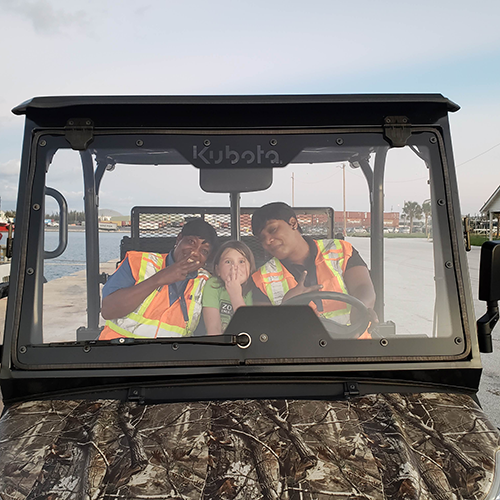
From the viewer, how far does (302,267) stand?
1930 mm

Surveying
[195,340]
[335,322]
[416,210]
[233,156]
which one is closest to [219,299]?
[195,340]

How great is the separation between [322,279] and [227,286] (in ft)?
1.19

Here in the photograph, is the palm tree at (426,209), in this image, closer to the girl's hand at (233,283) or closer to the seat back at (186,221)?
the seat back at (186,221)

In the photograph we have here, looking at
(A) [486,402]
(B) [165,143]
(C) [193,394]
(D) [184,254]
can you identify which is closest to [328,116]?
(B) [165,143]

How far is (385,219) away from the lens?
2082 mm

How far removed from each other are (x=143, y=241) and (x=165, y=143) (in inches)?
15.3

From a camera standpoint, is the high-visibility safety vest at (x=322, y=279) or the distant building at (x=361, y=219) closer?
the high-visibility safety vest at (x=322, y=279)

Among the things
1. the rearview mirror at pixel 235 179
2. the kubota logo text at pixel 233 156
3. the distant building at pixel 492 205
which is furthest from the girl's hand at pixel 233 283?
the distant building at pixel 492 205

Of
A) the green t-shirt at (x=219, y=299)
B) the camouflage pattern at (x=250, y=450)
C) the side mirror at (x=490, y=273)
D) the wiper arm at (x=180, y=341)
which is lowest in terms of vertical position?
the camouflage pattern at (x=250, y=450)

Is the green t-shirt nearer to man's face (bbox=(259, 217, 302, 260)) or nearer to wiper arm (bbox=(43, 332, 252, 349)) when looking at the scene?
wiper arm (bbox=(43, 332, 252, 349))

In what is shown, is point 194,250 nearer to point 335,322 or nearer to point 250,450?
point 335,322

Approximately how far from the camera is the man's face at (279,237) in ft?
6.35

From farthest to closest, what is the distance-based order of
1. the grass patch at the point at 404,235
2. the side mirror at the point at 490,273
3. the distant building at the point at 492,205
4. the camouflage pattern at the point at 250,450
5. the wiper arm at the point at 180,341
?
the distant building at the point at 492,205
the grass patch at the point at 404,235
the wiper arm at the point at 180,341
the side mirror at the point at 490,273
the camouflage pattern at the point at 250,450

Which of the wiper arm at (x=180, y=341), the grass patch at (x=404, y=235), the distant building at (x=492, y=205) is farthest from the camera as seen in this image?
the distant building at (x=492, y=205)
